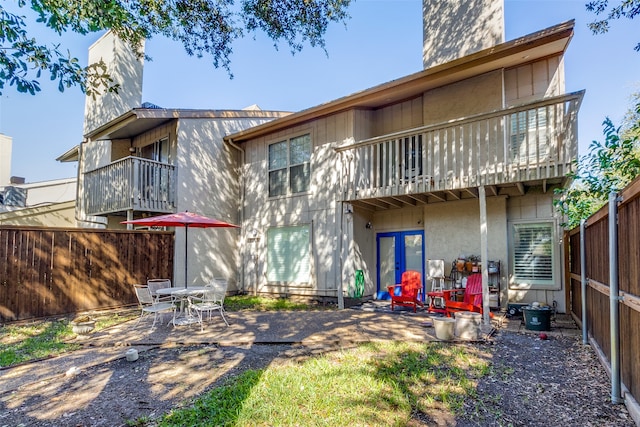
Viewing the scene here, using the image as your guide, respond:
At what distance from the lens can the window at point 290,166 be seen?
33.9 feet

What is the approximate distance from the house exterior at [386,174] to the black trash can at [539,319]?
3.74 ft

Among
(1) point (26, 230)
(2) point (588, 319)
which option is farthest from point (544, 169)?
(1) point (26, 230)

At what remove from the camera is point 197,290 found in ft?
22.8

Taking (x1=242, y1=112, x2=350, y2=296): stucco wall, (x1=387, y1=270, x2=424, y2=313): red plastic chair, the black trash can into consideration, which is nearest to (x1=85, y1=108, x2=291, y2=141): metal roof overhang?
(x1=242, y1=112, x2=350, y2=296): stucco wall

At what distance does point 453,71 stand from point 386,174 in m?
3.04

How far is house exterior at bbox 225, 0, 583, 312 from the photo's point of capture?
6.92 meters

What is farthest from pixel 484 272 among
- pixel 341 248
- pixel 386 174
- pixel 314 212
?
pixel 314 212

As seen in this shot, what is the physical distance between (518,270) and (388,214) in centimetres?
355

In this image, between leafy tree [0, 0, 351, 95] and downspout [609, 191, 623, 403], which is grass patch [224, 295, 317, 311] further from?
downspout [609, 191, 623, 403]

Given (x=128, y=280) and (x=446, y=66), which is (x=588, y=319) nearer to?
(x=446, y=66)

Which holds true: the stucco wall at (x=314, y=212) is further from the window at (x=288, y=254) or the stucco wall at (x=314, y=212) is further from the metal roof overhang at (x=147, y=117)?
the metal roof overhang at (x=147, y=117)

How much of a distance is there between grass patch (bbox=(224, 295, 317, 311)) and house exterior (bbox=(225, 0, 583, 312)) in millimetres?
476

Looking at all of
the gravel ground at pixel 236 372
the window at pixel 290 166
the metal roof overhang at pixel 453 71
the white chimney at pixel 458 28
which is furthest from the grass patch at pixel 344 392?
the white chimney at pixel 458 28

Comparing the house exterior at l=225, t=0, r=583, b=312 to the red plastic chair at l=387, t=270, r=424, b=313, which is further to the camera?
the red plastic chair at l=387, t=270, r=424, b=313
